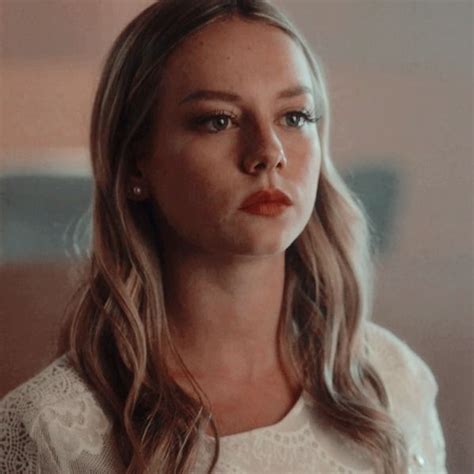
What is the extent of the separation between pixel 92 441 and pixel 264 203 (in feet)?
0.94

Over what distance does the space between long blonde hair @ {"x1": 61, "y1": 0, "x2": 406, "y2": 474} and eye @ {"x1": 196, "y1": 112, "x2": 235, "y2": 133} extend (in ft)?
0.19

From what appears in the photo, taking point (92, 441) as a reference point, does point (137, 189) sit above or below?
above

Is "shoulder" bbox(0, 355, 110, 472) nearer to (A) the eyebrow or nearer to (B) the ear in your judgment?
(B) the ear

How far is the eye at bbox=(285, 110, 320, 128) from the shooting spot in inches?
35.4

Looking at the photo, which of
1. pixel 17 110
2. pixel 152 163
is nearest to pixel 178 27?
pixel 152 163

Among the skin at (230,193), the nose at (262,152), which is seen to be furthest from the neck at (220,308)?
the nose at (262,152)

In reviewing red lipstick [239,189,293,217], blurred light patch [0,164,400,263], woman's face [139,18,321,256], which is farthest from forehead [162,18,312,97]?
blurred light patch [0,164,400,263]

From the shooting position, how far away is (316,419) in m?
0.95

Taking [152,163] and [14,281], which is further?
[14,281]

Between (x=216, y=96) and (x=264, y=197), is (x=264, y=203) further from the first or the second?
(x=216, y=96)

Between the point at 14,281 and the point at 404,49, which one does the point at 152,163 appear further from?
the point at 404,49

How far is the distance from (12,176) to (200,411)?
1.18 ft

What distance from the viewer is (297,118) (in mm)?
907

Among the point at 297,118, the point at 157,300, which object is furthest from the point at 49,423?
the point at 297,118
